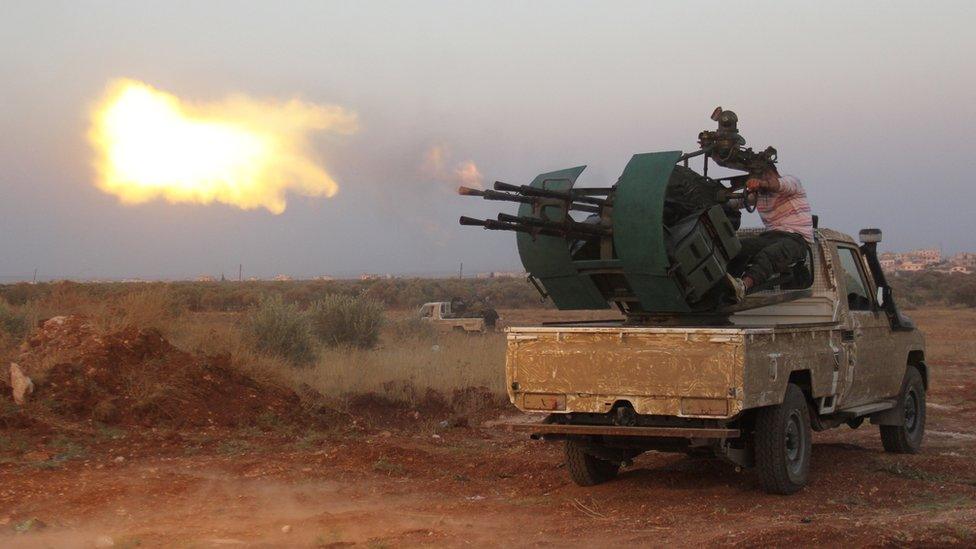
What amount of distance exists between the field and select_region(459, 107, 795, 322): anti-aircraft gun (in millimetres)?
1693

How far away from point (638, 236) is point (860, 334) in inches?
125

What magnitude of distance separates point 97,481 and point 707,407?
5.45m

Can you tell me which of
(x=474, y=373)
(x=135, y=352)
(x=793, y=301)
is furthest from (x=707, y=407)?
(x=474, y=373)

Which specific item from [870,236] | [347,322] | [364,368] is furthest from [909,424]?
[347,322]

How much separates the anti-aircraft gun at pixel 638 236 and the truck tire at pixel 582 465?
1.26 meters

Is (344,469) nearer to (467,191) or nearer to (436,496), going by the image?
(436,496)

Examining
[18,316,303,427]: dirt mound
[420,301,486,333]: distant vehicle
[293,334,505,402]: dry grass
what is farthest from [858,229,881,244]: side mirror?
[420,301,486,333]: distant vehicle

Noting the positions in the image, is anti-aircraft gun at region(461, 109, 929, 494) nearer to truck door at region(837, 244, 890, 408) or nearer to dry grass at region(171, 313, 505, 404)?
truck door at region(837, 244, 890, 408)

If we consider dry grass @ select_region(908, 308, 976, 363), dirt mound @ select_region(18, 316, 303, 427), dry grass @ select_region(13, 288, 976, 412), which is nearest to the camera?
dirt mound @ select_region(18, 316, 303, 427)

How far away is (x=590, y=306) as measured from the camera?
8.97m

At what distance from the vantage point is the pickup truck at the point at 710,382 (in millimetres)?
7680

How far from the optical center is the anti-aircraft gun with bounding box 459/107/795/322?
7953 millimetres

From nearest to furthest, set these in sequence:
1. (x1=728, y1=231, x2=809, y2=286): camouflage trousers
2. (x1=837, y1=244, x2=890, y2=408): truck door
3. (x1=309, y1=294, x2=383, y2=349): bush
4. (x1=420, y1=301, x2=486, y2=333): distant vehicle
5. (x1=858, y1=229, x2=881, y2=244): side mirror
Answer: (x1=728, y1=231, x2=809, y2=286): camouflage trousers, (x1=837, y1=244, x2=890, y2=408): truck door, (x1=858, y1=229, x2=881, y2=244): side mirror, (x1=309, y1=294, x2=383, y2=349): bush, (x1=420, y1=301, x2=486, y2=333): distant vehicle

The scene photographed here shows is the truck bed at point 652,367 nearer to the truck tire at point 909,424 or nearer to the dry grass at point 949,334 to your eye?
the truck tire at point 909,424
